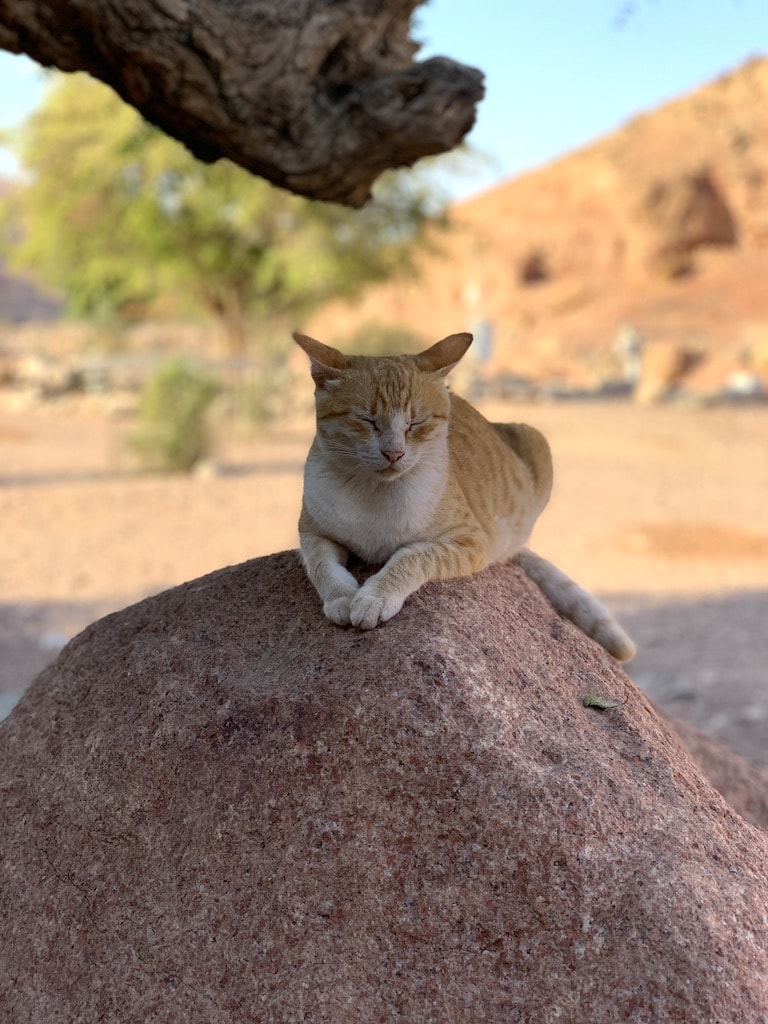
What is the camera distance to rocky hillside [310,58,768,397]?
3859 cm

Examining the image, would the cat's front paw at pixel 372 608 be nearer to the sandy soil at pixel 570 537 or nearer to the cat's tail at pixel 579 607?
the cat's tail at pixel 579 607

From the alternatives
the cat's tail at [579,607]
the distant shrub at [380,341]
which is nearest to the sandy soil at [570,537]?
the cat's tail at [579,607]

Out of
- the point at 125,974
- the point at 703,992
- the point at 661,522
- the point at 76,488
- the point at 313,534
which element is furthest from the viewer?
the point at 76,488

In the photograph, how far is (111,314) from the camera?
4581cm

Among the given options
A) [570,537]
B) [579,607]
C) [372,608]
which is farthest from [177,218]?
[372,608]

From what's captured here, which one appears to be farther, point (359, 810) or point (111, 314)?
point (111, 314)

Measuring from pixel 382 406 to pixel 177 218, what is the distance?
20.5m

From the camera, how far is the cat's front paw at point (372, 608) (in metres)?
3.27

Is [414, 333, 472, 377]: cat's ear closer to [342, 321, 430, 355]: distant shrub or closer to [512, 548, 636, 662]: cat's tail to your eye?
[512, 548, 636, 662]: cat's tail

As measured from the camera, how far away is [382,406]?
11.0 feet

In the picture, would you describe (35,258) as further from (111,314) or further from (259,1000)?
(259,1000)

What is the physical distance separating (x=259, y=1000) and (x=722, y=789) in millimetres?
2574

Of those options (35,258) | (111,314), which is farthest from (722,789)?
(111,314)

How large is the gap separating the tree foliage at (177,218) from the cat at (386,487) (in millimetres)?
16983
